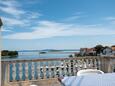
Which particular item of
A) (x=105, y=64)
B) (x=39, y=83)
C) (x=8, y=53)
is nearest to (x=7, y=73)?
(x=39, y=83)

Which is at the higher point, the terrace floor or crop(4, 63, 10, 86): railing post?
crop(4, 63, 10, 86): railing post

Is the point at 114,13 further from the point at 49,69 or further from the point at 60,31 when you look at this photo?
the point at 49,69

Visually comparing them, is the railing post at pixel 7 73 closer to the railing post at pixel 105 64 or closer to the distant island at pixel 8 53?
the distant island at pixel 8 53

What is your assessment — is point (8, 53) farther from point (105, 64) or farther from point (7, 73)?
point (105, 64)

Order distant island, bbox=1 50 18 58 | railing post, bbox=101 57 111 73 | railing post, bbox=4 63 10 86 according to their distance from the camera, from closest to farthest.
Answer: railing post, bbox=4 63 10 86 → distant island, bbox=1 50 18 58 → railing post, bbox=101 57 111 73

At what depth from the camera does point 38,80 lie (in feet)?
20.7

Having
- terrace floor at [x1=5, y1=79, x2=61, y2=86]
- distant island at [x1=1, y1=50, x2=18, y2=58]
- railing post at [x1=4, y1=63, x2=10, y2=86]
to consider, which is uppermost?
distant island at [x1=1, y1=50, x2=18, y2=58]

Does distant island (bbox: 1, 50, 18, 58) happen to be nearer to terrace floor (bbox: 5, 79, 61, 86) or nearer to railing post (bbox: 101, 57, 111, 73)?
terrace floor (bbox: 5, 79, 61, 86)

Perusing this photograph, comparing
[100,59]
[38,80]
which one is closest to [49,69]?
[38,80]

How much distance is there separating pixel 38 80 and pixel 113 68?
214cm

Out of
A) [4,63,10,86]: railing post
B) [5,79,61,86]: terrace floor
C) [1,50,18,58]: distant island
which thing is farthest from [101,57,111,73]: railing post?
[4,63,10,86]: railing post

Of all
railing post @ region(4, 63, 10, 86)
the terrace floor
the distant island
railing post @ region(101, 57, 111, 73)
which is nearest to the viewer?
railing post @ region(4, 63, 10, 86)

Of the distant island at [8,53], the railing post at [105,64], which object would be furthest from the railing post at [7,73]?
the railing post at [105,64]

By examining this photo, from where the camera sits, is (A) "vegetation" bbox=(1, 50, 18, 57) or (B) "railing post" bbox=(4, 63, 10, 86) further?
(A) "vegetation" bbox=(1, 50, 18, 57)
